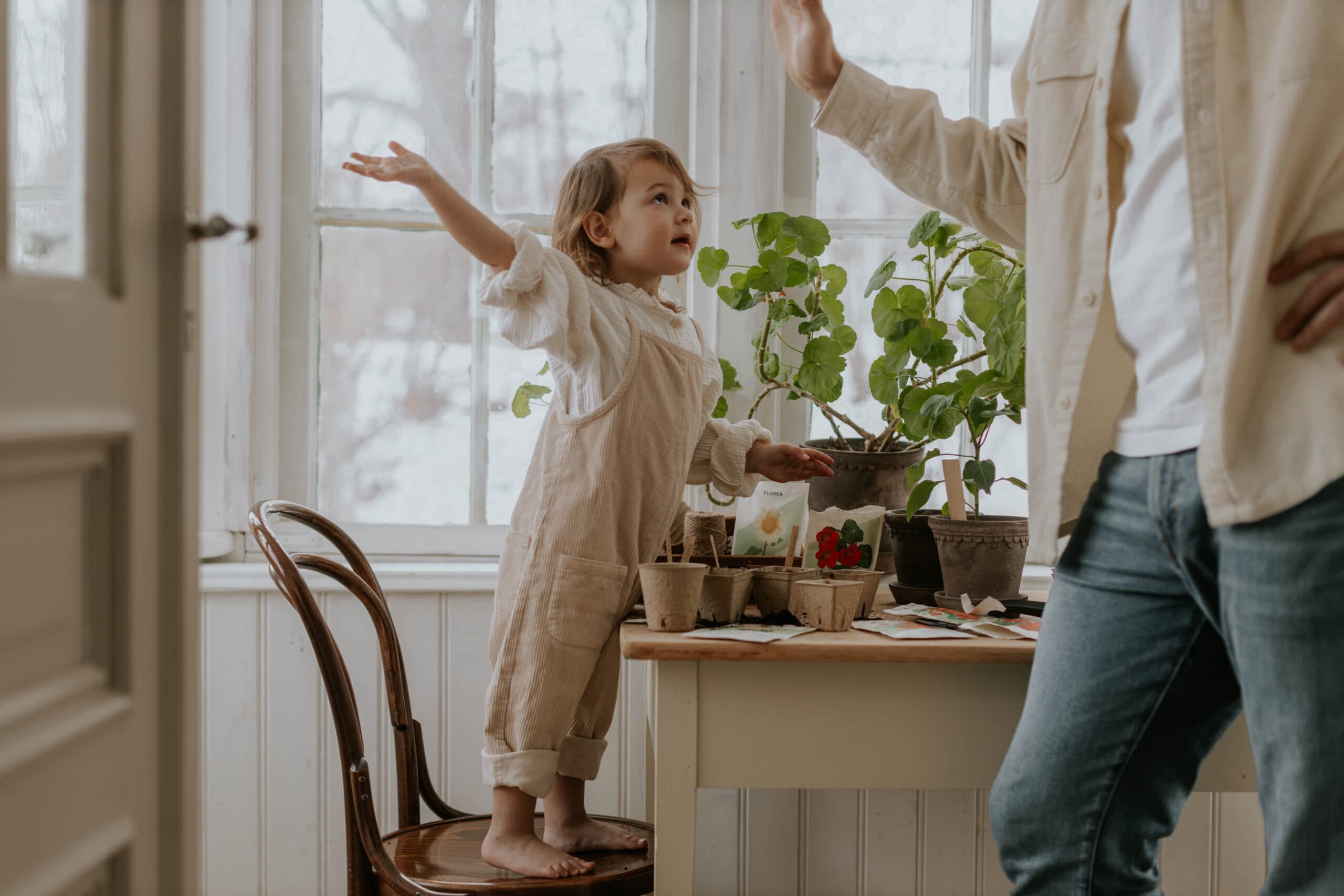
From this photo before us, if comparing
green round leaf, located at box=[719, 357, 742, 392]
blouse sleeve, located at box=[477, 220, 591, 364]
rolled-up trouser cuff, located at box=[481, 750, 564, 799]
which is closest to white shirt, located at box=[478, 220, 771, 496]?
blouse sleeve, located at box=[477, 220, 591, 364]

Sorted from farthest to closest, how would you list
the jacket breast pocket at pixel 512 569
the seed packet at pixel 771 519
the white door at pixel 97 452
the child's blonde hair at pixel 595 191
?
1. the seed packet at pixel 771 519
2. the child's blonde hair at pixel 595 191
3. the jacket breast pocket at pixel 512 569
4. the white door at pixel 97 452

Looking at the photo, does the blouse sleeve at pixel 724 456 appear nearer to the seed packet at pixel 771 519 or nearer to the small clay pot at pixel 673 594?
the seed packet at pixel 771 519

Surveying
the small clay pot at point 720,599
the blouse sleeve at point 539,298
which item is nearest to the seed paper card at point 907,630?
the small clay pot at point 720,599

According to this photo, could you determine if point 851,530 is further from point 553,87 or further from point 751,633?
point 553,87

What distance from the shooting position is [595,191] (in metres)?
1.47

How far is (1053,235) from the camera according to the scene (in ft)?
3.20

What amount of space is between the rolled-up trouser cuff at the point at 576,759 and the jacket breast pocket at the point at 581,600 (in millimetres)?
163

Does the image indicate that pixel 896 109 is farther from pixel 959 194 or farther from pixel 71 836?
pixel 71 836

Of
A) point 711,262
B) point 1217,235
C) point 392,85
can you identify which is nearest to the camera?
point 1217,235

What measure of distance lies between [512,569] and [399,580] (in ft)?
1.85

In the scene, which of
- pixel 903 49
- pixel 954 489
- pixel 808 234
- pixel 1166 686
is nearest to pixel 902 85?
pixel 903 49

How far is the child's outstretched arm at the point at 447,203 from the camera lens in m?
1.17

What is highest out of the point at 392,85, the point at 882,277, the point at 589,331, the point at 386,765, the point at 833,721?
the point at 392,85

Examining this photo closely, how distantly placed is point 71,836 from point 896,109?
103cm
